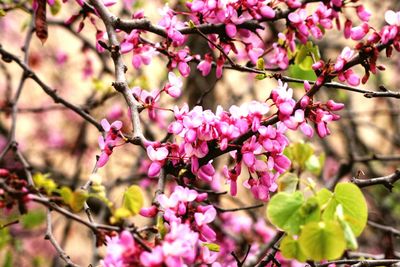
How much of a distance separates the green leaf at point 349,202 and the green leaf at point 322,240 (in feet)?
0.30

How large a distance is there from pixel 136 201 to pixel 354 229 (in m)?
0.38

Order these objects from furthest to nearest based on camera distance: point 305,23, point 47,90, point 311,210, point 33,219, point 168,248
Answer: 1. point 33,219
2. point 47,90
3. point 305,23
4. point 311,210
5. point 168,248

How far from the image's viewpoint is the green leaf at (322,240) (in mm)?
829

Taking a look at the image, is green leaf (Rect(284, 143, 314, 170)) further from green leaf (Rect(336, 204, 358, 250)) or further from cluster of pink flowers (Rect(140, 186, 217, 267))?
green leaf (Rect(336, 204, 358, 250))

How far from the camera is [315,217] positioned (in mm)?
896

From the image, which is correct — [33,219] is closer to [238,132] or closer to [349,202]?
[238,132]

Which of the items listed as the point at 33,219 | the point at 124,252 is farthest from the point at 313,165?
the point at 33,219

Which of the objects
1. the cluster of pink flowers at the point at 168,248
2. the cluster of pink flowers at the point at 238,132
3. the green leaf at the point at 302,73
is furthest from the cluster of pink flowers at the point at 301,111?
the green leaf at the point at 302,73

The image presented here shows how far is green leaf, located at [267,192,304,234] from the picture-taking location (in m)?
0.92

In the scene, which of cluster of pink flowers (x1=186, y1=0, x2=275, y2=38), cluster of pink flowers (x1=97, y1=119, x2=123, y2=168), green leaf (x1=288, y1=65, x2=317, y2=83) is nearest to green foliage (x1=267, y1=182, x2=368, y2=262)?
cluster of pink flowers (x1=97, y1=119, x2=123, y2=168)

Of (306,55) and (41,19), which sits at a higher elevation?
(41,19)

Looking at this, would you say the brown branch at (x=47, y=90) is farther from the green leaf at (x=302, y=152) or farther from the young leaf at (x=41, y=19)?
the green leaf at (x=302, y=152)

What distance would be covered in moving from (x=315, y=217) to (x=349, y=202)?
9 centimetres

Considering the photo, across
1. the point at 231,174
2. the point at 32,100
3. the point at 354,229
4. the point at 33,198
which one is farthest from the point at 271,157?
the point at 32,100
